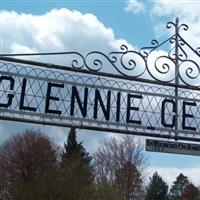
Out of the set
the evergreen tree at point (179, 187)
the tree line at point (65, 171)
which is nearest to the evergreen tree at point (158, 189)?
the evergreen tree at point (179, 187)

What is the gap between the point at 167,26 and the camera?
32.0ft

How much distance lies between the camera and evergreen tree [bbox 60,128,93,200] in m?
25.2

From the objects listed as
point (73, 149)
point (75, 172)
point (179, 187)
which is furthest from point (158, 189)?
point (75, 172)

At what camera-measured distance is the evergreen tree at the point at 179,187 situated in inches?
3287

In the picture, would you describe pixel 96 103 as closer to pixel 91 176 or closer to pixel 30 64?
pixel 30 64

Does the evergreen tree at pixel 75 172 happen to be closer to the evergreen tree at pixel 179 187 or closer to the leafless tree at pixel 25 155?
the leafless tree at pixel 25 155

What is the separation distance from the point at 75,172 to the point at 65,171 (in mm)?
1613

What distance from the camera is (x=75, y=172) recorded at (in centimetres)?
3234

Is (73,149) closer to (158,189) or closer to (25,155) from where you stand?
(25,155)

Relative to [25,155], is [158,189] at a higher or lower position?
higher

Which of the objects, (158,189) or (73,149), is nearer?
(73,149)

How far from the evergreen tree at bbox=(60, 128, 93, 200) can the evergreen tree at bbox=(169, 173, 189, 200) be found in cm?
3808

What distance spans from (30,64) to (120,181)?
91.6 feet

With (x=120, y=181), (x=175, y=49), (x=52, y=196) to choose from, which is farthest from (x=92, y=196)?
(x=175, y=49)
